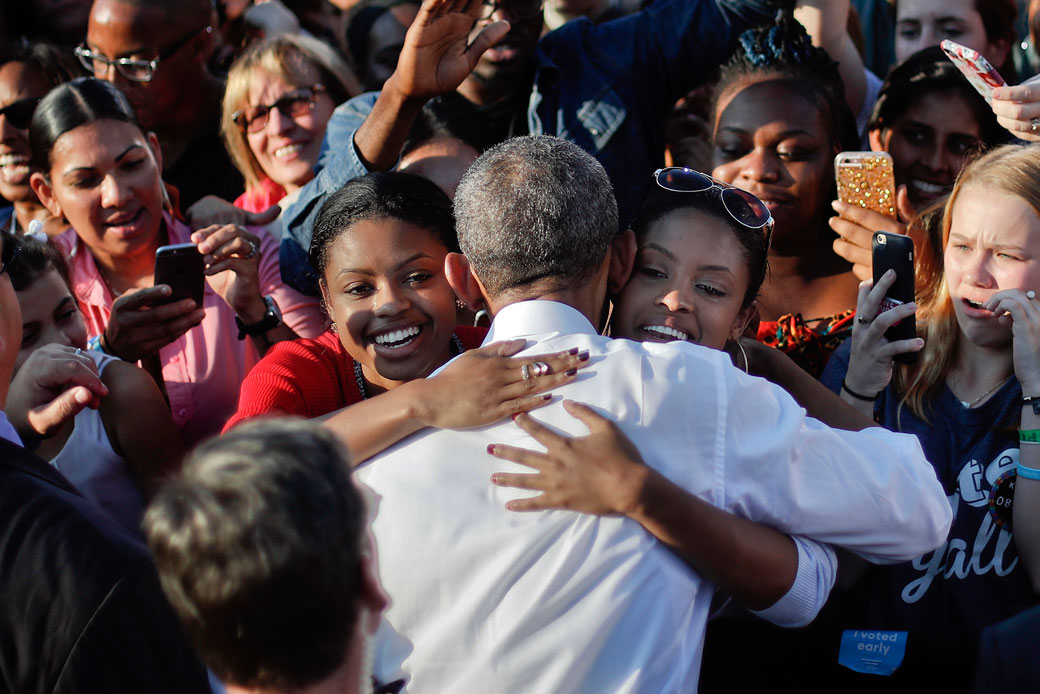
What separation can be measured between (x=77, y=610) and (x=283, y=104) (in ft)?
9.31

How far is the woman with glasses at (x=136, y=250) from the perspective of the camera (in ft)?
11.5

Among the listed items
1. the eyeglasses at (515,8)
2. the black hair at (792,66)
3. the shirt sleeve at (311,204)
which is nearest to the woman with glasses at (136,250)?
the shirt sleeve at (311,204)

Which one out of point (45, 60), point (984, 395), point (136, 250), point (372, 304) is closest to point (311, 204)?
point (136, 250)

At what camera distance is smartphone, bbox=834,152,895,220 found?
10.5 ft

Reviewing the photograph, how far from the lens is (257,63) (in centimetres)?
422

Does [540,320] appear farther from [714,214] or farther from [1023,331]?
[1023,331]

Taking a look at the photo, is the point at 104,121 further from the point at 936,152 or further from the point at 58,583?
the point at 936,152

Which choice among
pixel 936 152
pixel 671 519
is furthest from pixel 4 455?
pixel 936 152

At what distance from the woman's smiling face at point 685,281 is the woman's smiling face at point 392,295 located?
0.51 meters

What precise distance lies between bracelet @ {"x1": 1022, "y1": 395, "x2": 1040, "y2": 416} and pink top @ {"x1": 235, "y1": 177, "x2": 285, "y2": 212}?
2.96m

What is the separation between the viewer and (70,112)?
363cm

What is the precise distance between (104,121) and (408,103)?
118 cm

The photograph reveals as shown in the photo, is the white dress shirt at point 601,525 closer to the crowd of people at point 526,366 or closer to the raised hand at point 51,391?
the crowd of people at point 526,366

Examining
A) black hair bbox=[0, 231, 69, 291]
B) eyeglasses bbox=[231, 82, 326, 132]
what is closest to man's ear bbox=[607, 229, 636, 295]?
black hair bbox=[0, 231, 69, 291]
